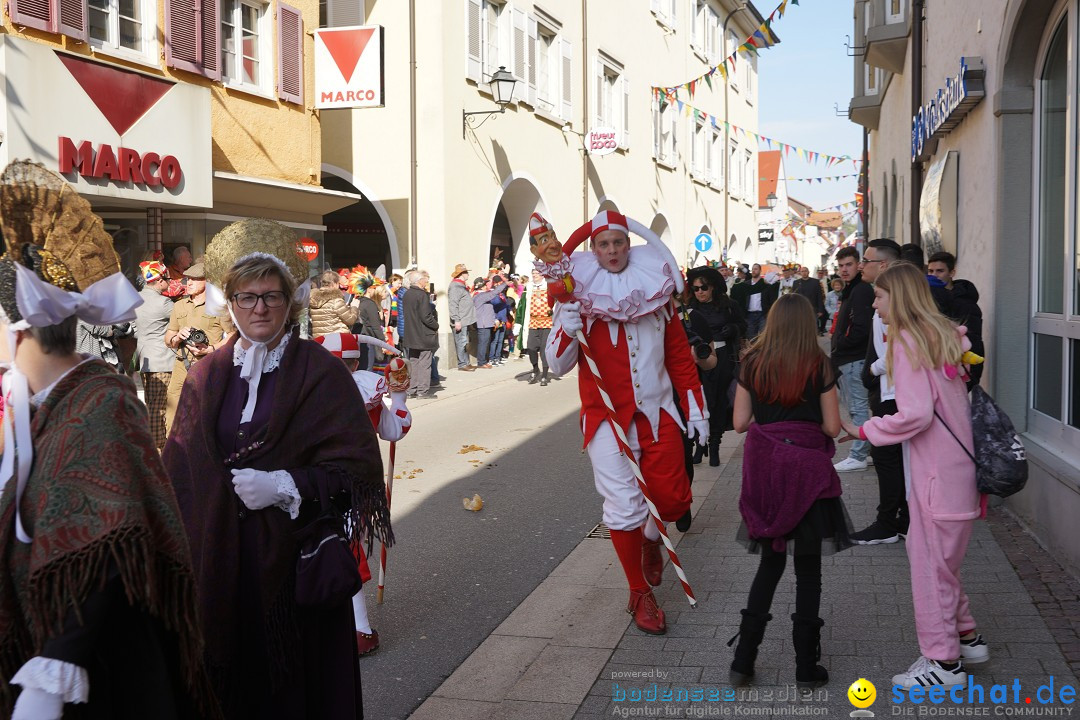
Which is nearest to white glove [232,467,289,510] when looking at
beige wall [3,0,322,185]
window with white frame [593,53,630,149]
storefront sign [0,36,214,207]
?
storefront sign [0,36,214,207]

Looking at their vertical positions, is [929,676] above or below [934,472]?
below

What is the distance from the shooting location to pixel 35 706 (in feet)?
7.43

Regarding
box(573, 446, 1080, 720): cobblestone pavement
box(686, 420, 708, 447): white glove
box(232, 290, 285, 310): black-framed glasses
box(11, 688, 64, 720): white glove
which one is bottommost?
box(573, 446, 1080, 720): cobblestone pavement

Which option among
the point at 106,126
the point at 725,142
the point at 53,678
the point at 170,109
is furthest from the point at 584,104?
A: the point at 53,678

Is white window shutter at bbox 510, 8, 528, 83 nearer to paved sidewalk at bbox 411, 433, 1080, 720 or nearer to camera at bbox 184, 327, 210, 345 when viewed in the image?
camera at bbox 184, 327, 210, 345

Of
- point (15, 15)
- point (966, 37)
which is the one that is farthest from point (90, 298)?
point (15, 15)

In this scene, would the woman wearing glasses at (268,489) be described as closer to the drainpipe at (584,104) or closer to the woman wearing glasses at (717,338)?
the woman wearing glasses at (717,338)

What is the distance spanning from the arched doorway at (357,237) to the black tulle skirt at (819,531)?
62.1 feet

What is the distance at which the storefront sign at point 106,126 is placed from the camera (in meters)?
11.6

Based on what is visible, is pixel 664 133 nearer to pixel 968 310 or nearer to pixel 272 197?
pixel 272 197

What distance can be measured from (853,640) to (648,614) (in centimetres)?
91

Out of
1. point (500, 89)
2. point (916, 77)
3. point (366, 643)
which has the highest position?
point (500, 89)

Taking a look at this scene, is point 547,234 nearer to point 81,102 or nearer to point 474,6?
point 81,102

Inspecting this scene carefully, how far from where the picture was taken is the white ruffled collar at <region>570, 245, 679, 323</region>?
5.31m
